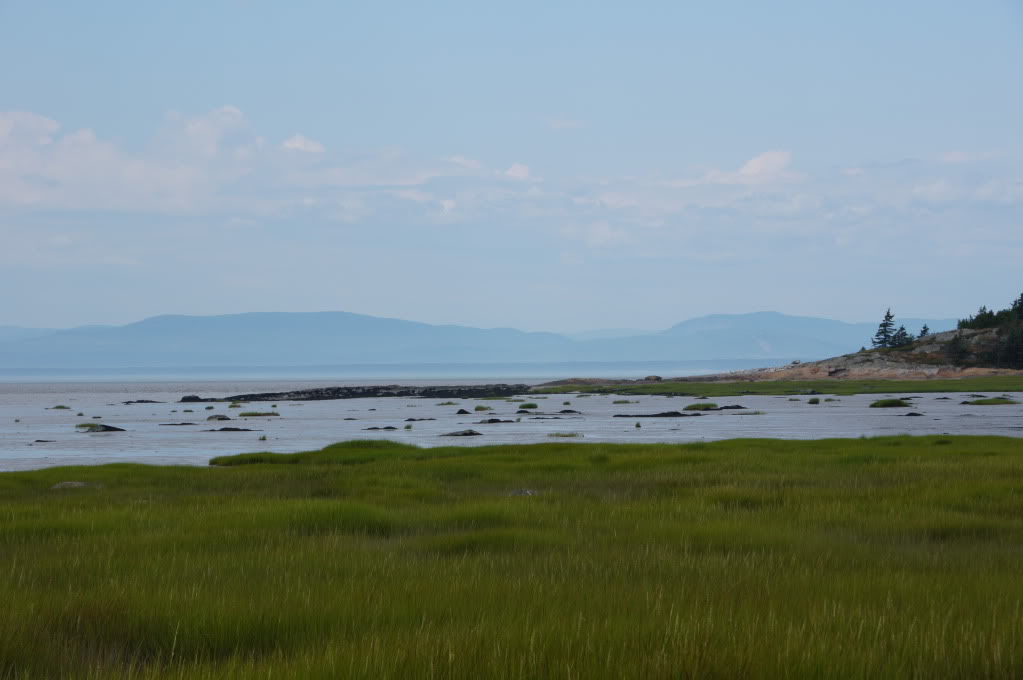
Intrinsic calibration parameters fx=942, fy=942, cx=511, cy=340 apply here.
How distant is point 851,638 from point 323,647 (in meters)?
3.93

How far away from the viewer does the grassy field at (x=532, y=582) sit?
6.44m

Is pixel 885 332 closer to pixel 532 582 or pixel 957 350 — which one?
pixel 957 350

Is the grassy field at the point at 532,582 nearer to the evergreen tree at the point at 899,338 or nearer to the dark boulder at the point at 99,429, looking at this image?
the dark boulder at the point at 99,429

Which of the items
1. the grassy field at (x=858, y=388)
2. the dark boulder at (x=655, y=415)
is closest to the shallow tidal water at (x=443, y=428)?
the dark boulder at (x=655, y=415)

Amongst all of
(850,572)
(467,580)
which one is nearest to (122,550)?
(467,580)

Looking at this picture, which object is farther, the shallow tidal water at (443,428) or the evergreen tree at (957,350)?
the evergreen tree at (957,350)

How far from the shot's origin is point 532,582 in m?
9.59

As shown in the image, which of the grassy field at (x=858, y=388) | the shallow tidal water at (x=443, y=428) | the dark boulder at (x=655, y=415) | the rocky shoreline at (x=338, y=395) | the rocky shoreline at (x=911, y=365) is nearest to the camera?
the shallow tidal water at (x=443, y=428)

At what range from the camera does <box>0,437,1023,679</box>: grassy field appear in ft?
21.1

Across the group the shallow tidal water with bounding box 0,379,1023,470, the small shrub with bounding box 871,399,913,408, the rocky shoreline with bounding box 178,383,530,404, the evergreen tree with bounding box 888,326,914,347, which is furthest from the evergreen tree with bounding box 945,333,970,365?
the small shrub with bounding box 871,399,913,408

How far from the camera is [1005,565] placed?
11070mm

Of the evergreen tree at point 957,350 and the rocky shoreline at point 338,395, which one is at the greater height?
the evergreen tree at point 957,350

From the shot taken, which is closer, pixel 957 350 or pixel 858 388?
pixel 858 388

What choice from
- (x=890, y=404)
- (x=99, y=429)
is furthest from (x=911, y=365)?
(x=99, y=429)
